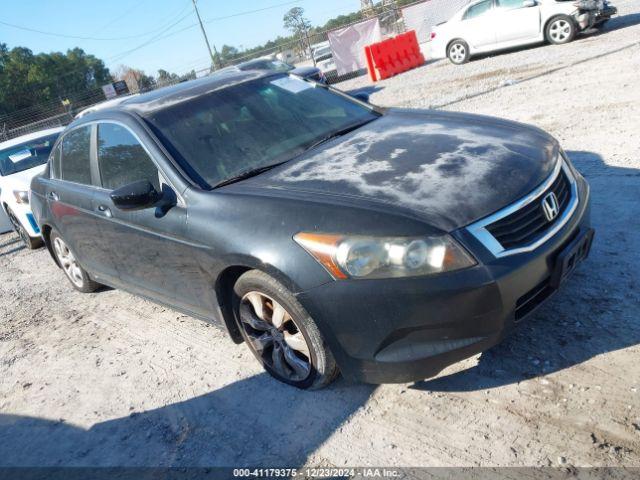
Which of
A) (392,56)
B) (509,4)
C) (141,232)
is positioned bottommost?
(392,56)

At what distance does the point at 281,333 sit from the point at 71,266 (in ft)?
11.3

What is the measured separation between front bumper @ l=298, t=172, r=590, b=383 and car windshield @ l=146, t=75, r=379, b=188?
1.19 meters

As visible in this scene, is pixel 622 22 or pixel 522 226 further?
pixel 622 22

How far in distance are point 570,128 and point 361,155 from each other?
442 cm

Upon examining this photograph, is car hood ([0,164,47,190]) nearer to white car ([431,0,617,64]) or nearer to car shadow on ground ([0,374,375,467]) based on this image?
car shadow on ground ([0,374,375,467])

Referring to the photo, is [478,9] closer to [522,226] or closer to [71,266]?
[71,266]

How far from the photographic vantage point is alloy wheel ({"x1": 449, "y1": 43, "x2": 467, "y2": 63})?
14920 millimetres

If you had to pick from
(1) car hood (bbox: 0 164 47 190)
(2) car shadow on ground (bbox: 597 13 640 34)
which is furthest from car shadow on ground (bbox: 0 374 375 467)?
(2) car shadow on ground (bbox: 597 13 640 34)

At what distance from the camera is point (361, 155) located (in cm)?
330

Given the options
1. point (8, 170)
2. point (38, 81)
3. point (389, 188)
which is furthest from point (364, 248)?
point (38, 81)

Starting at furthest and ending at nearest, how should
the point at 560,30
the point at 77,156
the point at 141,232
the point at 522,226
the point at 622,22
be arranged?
the point at 622,22, the point at 560,30, the point at 77,156, the point at 141,232, the point at 522,226

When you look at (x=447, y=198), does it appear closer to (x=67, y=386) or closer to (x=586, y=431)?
(x=586, y=431)

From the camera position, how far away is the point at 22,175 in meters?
8.20

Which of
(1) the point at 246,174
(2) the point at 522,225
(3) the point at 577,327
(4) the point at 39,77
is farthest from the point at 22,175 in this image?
(4) the point at 39,77
